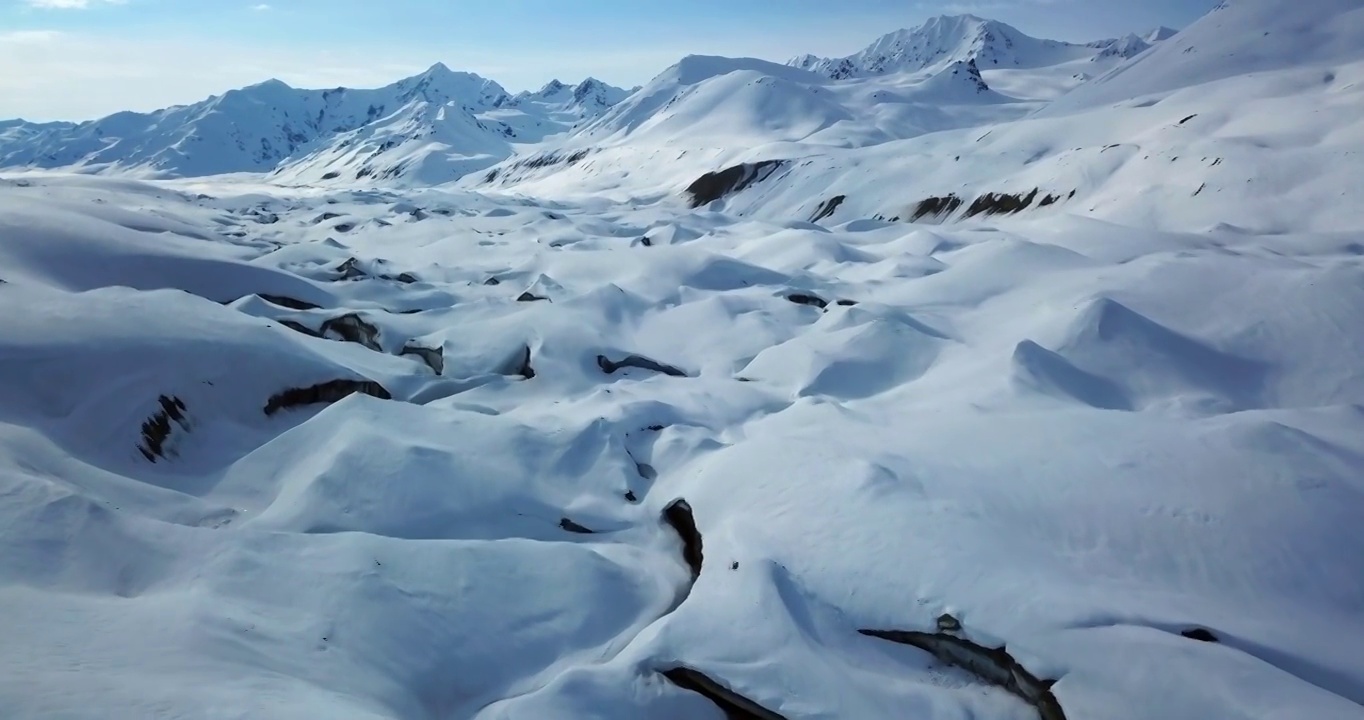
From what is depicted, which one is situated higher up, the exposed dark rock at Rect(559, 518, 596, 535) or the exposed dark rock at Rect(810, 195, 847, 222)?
the exposed dark rock at Rect(810, 195, 847, 222)

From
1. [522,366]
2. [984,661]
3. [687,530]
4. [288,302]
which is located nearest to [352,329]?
[288,302]

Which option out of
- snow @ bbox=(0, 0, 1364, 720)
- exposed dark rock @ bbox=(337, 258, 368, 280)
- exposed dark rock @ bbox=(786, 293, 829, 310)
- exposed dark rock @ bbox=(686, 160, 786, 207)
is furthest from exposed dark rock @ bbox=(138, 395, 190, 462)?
exposed dark rock @ bbox=(686, 160, 786, 207)

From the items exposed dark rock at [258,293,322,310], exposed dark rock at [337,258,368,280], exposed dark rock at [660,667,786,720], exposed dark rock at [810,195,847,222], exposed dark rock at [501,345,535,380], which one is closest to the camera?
exposed dark rock at [660,667,786,720]

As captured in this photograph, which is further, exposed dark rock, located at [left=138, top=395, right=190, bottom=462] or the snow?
exposed dark rock, located at [left=138, top=395, right=190, bottom=462]

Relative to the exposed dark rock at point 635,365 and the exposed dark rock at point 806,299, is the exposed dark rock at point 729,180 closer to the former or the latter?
the exposed dark rock at point 806,299

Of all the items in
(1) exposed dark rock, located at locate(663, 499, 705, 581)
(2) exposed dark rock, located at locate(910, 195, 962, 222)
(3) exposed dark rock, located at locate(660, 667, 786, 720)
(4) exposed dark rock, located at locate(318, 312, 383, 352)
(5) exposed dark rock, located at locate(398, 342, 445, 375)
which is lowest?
(3) exposed dark rock, located at locate(660, 667, 786, 720)

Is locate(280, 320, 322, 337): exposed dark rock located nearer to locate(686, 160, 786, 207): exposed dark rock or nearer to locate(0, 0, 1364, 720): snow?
locate(0, 0, 1364, 720): snow

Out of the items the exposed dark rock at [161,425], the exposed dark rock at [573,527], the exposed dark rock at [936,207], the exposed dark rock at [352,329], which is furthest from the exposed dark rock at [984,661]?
the exposed dark rock at [936,207]
